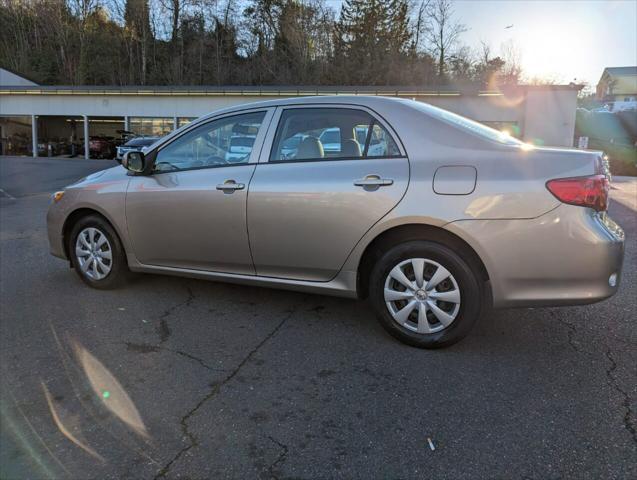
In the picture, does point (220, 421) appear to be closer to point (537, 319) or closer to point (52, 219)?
point (537, 319)

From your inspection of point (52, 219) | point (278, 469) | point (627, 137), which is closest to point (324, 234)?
point (278, 469)

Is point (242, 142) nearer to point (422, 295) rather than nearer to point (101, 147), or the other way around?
point (422, 295)

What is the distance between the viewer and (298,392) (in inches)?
116

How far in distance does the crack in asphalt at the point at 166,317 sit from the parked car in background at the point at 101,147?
28.1 meters

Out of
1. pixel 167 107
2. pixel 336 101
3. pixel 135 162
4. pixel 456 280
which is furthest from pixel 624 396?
pixel 167 107

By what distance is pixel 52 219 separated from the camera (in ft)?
16.1

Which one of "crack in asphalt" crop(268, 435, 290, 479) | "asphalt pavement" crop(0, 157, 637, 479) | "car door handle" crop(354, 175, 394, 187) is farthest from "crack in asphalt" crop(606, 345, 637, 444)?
"car door handle" crop(354, 175, 394, 187)

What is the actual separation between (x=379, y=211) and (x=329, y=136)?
2.51 feet

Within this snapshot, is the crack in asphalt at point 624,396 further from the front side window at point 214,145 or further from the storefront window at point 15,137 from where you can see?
the storefront window at point 15,137

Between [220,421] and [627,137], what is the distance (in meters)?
36.8

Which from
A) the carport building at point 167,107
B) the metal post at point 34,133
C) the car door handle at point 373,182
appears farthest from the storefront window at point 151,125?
the car door handle at point 373,182

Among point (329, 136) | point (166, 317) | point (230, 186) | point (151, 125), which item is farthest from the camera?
point (151, 125)

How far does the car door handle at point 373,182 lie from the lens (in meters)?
3.37

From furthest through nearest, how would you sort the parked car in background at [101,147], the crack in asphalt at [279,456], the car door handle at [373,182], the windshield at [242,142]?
the parked car in background at [101,147] < the windshield at [242,142] < the car door handle at [373,182] < the crack in asphalt at [279,456]
